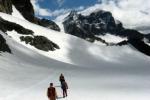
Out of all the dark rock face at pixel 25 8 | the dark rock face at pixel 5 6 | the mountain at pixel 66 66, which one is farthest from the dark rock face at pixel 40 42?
the dark rock face at pixel 25 8

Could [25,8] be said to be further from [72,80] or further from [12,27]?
[72,80]

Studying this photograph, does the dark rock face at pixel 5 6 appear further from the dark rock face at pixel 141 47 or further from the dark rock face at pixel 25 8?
the dark rock face at pixel 141 47

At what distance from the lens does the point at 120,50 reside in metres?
122

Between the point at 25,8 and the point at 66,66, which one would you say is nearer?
the point at 66,66

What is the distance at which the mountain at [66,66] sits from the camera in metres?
38.2

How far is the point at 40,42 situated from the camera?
103 m

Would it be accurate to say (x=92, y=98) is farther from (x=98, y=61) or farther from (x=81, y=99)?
(x=98, y=61)

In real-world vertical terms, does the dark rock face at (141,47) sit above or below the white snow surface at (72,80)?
above

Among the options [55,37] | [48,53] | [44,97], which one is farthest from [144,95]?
[55,37]

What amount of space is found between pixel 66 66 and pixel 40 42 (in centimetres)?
2887

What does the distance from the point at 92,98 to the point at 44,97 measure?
3.98 metres

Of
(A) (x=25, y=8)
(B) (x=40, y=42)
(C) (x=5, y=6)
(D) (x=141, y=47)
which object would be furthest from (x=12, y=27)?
(A) (x=25, y=8)

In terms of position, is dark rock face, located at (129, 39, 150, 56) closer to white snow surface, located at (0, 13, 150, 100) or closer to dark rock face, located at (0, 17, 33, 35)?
white snow surface, located at (0, 13, 150, 100)

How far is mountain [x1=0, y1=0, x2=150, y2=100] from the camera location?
1503 inches
